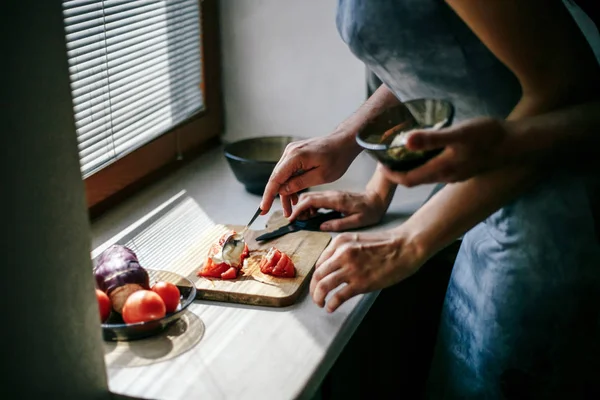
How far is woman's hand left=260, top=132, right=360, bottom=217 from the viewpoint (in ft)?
4.43

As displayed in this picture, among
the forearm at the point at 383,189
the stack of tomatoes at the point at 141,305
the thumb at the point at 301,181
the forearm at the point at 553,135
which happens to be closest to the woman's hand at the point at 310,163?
the thumb at the point at 301,181

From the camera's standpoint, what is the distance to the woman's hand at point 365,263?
3.32 ft

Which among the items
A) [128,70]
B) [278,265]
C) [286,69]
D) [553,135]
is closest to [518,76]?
[553,135]

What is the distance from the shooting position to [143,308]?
40.2 inches

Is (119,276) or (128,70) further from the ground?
(128,70)

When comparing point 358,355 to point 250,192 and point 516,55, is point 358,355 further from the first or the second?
point 516,55

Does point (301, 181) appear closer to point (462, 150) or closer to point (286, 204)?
point (286, 204)

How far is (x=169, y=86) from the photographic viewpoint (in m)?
1.74

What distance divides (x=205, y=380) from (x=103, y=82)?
2.38ft

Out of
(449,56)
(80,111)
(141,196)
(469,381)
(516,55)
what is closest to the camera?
(516,55)

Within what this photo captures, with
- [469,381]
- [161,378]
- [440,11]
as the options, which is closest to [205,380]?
[161,378]

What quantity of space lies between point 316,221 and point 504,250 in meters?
0.43

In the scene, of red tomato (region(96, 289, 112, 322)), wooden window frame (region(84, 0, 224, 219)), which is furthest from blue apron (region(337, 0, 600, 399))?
wooden window frame (region(84, 0, 224, 219))

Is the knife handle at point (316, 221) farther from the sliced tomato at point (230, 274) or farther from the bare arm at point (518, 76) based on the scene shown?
the bare arm at point (518, 76)
